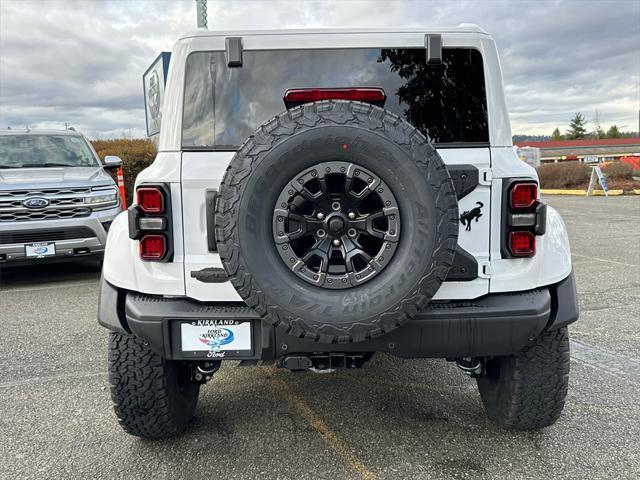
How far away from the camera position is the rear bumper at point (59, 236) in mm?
5992

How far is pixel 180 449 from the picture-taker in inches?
106

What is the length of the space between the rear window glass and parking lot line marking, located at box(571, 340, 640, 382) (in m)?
2.24

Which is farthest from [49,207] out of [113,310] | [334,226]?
[334,226]

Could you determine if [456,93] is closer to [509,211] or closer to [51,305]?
[509,211]

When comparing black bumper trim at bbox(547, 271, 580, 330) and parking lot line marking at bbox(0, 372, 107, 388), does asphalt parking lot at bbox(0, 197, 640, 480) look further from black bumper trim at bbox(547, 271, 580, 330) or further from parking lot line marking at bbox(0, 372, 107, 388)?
black bumper trim at bbox(547, 271, 580, 330)

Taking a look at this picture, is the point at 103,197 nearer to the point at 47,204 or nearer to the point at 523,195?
the point at 47,204

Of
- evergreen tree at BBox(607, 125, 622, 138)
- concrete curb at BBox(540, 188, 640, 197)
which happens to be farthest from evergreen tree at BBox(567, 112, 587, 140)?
concrete curb at BBox(540, 188, 640, 197)

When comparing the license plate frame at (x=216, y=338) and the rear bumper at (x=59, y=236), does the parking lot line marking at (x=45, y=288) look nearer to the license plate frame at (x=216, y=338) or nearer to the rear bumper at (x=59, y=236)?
the rear bumper at (x=59, y=236)

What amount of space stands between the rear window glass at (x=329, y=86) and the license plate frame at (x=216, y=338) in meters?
0.83

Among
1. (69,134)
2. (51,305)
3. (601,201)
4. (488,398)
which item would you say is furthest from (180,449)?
(601,201)

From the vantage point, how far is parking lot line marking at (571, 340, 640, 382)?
3560 millimetres

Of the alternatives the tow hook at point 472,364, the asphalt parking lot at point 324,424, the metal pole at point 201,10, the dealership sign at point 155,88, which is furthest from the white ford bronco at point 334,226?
the dealership sign at point 155,88

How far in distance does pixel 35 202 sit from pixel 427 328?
5.48m

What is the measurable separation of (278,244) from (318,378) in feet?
5.73
